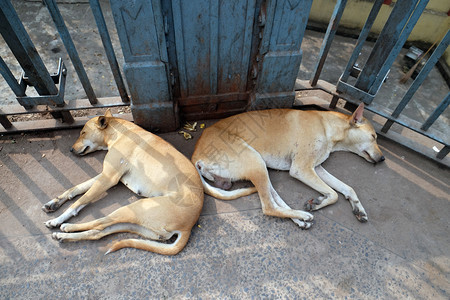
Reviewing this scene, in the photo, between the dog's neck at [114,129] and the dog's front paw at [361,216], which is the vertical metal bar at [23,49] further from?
the dog's front paw at [361,216]

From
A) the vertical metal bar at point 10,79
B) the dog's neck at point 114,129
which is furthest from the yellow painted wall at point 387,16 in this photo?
the vertical metal bar at point 10,79

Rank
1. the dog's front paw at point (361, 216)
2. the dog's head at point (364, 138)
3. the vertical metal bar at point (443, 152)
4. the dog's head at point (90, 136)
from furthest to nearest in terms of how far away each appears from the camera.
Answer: the vertical metal bar at point (443, 152), the dog's head at point (364, 138), the dog's head at point (90, 136), the dog's front paw at point (361, 216)

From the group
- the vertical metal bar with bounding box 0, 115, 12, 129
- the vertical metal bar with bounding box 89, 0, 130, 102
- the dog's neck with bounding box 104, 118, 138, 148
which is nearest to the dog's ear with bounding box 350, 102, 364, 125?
the dog's neck with bounding box 104, 118, 138, 148

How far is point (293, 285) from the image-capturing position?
298cm

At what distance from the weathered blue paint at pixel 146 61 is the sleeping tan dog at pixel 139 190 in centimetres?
42

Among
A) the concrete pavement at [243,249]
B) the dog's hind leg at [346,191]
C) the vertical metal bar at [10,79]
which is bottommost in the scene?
the concrete pavement at [243,249]

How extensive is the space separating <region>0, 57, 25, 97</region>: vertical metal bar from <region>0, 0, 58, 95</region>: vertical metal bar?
0.18 meters

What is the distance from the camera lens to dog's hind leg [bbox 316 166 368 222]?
139 inches

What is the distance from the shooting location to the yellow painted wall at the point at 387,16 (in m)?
6.79

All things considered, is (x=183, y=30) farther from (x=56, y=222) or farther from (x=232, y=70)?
(x=56, y=222)

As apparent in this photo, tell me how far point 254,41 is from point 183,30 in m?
1.01

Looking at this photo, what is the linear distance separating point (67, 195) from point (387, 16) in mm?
8179

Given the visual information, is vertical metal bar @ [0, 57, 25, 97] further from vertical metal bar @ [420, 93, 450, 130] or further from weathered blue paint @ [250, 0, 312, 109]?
vertical metal bar @ [420, 93, 450, 130]

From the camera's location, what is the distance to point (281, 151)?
12.6 feet
